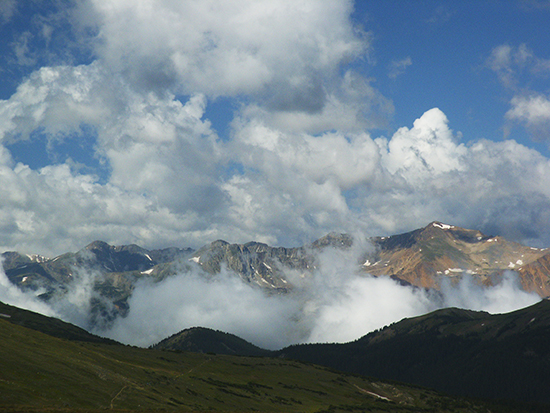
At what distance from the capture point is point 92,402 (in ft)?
237

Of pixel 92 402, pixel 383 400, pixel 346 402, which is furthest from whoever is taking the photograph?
pixel 383 400

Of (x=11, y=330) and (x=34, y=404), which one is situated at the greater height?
(x=11, y=330)

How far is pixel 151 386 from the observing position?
10088 cm

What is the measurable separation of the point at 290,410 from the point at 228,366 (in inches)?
2680

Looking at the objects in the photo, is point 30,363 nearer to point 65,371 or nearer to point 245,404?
point 65,371

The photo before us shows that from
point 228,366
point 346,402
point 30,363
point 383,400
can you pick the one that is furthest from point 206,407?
point 383,400

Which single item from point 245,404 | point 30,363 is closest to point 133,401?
point 30,363

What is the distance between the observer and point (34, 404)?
202 feet

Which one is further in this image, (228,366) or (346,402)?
(228,366)

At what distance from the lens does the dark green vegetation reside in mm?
70062

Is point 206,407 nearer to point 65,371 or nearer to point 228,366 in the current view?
point 65,371

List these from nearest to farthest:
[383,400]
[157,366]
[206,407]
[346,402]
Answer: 1. [206,407]
2. [157,366]
3. [346,402]
4. [383,400]

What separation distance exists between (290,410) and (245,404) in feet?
48.3

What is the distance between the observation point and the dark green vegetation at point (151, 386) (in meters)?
70.1
